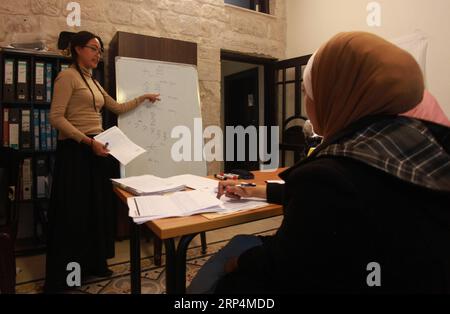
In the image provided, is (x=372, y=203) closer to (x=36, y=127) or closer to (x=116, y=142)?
(x=116, y=142)

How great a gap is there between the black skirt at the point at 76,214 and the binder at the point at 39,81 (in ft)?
2.25

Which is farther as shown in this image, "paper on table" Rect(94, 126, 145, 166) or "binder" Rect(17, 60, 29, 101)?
"binder" Rect(17, 60, 29, 101)

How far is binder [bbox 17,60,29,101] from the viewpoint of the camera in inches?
89.3

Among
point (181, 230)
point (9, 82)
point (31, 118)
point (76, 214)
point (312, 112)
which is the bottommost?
point (76, 214)

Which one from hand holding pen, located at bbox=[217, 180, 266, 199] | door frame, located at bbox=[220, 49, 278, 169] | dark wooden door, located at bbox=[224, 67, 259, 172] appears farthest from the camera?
dark wooden door, located at bbox=[224, 67, 259, 172]

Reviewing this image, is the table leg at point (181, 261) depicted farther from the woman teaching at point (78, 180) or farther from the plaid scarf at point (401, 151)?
the woman teaching at point (78, 180)

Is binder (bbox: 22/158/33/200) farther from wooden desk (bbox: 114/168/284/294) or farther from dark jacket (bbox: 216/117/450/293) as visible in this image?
dark jacket (bbox: 216/117/450/293)

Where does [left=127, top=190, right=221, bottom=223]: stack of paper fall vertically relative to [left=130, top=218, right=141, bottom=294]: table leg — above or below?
above

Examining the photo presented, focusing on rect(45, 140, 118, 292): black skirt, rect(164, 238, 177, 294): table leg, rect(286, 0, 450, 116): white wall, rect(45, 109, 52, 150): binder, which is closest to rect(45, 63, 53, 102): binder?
rect(45, 109, 52, 150): binder

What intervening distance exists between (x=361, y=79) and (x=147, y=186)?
0.89 m

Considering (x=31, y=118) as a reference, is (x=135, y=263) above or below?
below

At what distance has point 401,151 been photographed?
0.64m

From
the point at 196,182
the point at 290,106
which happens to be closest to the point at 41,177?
the point at 196,182

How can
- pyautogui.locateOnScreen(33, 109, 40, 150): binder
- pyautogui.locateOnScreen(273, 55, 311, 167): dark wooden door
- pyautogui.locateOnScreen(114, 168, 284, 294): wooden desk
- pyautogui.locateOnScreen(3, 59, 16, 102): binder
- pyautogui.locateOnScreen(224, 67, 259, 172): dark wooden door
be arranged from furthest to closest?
pyautogui.locateOnScreen(224, 67, 259, 172): dark wooden door < pyautogui.locateOnScreen(273, 55, 311, 167): dark wooden door < pyautogui.locateOnScreen(33, 109, 40, 150): binder < pyautogui.locateOnScreen(3, 59, 16, 102): binder < pyautogui.locateOnScreen(114, 168, 284, 294): wooden desk
